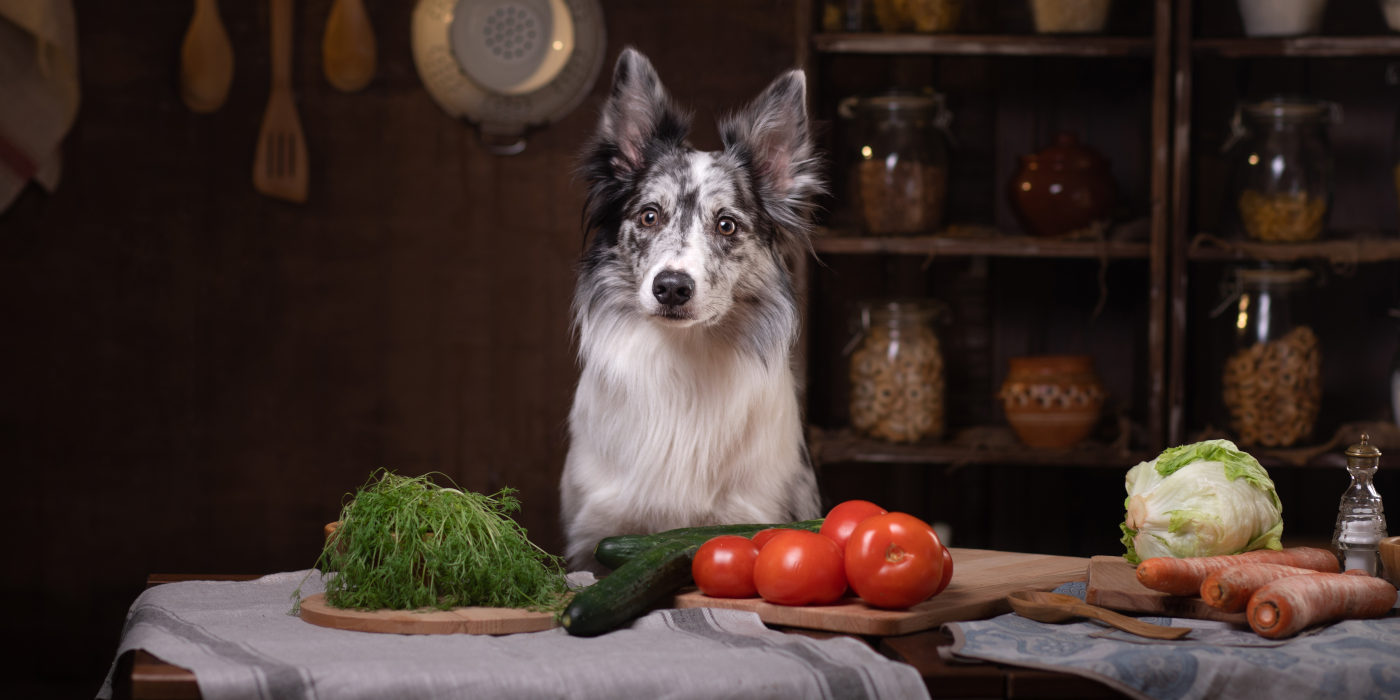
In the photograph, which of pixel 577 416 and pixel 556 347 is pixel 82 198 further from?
pixel 577 416

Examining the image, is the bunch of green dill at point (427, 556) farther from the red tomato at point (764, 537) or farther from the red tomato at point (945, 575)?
the red tomato at point (945, 575)

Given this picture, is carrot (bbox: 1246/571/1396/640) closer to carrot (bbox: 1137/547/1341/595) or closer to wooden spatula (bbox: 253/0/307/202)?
carrot (bbox: 1137/547/1341/595)

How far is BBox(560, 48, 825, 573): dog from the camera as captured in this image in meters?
2.23

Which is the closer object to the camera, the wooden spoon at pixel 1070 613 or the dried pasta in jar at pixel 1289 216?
the wooden spoon at pixel 1070 613

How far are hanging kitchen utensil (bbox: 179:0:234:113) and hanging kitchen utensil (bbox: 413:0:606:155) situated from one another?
1.85ft

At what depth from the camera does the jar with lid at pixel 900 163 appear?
327 cm

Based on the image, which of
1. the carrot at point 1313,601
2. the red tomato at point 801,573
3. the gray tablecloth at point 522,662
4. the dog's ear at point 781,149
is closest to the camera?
the gray tablecloth at point 522,662

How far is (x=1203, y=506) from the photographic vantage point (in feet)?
5.48

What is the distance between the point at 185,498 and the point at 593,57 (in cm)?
185

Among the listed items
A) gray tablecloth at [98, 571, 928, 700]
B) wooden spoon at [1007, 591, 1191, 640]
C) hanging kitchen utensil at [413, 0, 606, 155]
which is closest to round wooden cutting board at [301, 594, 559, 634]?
gray tablecloth at [98, 571, 928, 700]

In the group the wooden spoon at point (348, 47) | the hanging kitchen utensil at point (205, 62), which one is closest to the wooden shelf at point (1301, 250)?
the wooden spoon at point (348, 47)

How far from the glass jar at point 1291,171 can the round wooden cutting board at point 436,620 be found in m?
2.47

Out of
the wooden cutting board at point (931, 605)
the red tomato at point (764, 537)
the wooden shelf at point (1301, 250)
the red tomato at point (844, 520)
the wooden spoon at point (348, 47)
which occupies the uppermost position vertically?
the wooden spoon at point (348, 47)

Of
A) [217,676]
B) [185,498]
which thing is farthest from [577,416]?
[185,498]
